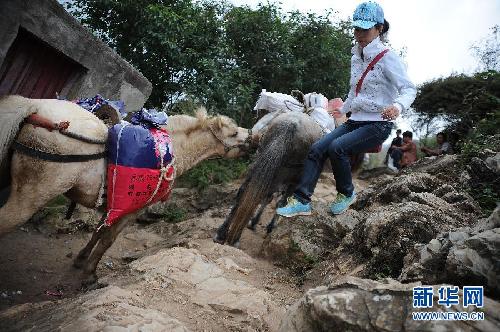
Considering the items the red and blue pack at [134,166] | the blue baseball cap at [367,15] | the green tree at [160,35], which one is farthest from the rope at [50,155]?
the green tree at [160,35]

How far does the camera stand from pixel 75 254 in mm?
5000

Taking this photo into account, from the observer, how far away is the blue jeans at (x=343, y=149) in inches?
148

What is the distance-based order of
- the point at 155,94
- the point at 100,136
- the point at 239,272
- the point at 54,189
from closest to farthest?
the point at 54,189 < the point at 100,136 < the point at 239,272 < the point at 155,94

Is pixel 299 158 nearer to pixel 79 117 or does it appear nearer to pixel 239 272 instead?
pixel 239 272

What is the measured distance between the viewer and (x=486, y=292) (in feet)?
5.80

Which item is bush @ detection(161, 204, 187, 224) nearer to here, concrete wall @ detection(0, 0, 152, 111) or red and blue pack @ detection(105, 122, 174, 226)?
concrete wall @ detection(0, 0, 152, 111)

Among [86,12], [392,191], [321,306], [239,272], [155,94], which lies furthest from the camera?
[155,94]

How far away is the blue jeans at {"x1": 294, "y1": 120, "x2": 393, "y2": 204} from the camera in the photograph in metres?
3.76

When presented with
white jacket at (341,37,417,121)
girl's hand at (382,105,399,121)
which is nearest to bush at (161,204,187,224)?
white jacket at (341,37,417,121)

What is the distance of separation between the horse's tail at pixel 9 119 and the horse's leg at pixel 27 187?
107 mm

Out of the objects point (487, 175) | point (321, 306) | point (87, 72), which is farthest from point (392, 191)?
point (87, 72)

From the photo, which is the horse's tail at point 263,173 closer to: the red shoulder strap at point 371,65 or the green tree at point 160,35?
the red shoulder strap at point 371,65

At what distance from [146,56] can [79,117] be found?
5507 mm

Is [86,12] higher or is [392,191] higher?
[86,12]
